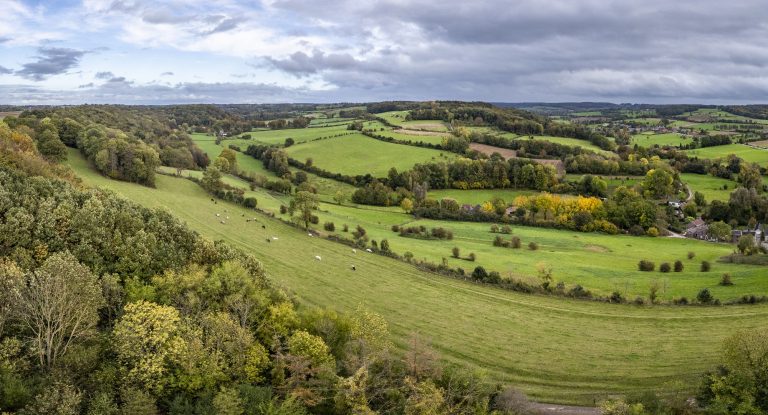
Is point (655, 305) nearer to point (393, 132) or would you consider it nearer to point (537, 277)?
point (537, 277)

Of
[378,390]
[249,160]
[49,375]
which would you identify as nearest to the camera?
[49,375]

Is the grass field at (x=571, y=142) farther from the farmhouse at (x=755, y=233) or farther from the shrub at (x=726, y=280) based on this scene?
the shrub at (x=726, y=280)

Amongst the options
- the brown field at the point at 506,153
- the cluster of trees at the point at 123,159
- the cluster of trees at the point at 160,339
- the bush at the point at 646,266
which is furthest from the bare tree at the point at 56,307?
the brown field at the point at 506,153

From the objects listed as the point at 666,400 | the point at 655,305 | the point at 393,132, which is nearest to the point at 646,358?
the point at 666,400

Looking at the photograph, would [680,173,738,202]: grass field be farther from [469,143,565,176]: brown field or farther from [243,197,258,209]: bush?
[243,197,258,209]: bush

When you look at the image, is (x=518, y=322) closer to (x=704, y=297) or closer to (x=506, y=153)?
(x=704, y=297)

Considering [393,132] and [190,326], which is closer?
[190,326]
